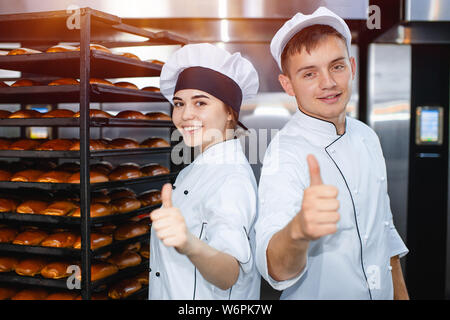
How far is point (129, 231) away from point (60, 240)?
31 cm

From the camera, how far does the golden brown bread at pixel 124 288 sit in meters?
1.84

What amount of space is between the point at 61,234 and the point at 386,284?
4.31ft

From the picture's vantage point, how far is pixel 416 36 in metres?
2.63

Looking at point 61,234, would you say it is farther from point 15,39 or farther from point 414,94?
point 414,94

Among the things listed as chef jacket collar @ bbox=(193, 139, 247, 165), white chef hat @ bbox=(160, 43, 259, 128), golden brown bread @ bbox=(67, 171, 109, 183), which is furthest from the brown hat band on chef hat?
golden brown bread @ bbox=(67, 171, 109, 183)

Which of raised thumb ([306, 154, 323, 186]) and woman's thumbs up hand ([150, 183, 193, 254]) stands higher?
raised thumb ([306, 154, 323, 186])

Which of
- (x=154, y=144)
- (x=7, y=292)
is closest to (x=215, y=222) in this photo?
(x=154, y=144)

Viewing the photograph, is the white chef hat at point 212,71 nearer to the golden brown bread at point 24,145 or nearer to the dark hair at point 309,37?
the dark hair at point 309,37

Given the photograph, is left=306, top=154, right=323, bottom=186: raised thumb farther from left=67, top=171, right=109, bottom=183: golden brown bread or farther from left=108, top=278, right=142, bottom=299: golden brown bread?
left=108, top=278, right=142, bottom=299: golden brown bread

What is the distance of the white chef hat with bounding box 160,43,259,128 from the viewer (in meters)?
1.24

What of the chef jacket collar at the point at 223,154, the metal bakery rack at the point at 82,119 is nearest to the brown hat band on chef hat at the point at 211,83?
the chef jacket collar at the point at 223,154

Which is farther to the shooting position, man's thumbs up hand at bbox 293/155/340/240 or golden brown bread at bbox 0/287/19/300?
golden brown bread at bbox 0/287/19/300

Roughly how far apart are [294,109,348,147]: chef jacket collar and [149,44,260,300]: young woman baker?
0.21 meters

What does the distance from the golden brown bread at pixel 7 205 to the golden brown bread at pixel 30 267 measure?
0.78 feet
